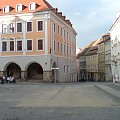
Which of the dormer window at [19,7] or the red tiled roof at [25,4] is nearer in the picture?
the red tiled roof at [25,4]

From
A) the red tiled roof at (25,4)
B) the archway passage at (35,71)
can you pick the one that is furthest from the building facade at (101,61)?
the red tiled roof at (25,4)

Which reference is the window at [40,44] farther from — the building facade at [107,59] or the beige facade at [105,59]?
the building facade at [107,59]

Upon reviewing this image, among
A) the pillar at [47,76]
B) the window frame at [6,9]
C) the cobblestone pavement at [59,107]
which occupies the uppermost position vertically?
the window frame at [6,9]

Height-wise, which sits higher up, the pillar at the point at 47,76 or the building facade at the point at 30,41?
the building facade at the point at 30,41

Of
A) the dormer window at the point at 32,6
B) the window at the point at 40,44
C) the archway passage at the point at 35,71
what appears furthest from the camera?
the archway passage at the point at 35,71

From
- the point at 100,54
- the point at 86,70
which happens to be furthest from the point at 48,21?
the point at 86,70

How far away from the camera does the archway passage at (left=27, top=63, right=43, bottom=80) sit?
7250 centimetres

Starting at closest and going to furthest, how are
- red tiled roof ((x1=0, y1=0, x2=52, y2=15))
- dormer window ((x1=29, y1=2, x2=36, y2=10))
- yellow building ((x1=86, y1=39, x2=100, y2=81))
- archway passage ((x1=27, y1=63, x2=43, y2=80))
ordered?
red tiled roof ((x1=0, y1=0, x2=52, y2=15))
dormer window ((x1=29, y1=2, x2=36, y2=10))
archway passage ((x1=27, y1=63, x2=43, y2=80))
yellow building ((x1=86, y1=39, x2=100, y2=81))

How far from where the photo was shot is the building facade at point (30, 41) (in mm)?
67875

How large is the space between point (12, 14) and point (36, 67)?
12.1 metres

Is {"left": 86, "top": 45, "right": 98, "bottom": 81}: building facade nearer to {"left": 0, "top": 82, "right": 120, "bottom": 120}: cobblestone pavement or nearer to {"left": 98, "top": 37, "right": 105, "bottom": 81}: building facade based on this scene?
{"left": 98, "top": 37, "right": 105, "bottom": 81}: building facade

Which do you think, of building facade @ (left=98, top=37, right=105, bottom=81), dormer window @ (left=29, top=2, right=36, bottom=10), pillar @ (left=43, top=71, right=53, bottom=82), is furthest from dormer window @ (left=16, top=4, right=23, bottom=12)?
building facade @ (left=98, top=37, right=105, bottom=81)

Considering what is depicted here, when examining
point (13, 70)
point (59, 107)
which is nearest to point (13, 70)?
point (13, 70)

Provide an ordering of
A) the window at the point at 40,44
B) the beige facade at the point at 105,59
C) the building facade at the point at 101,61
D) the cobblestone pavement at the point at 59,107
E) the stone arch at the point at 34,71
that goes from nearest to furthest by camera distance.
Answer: the cobblestone pavement at the point at 59,107 → the window at the point at 40,44 → the stone arch at the point at 34,71 → the beige facade at the point at 105,59 → the building facade at the point at 101,61
